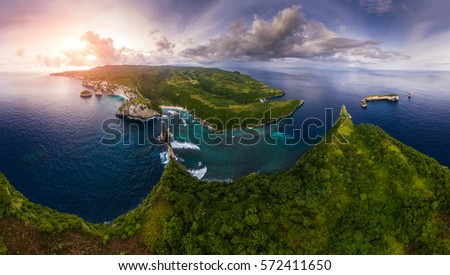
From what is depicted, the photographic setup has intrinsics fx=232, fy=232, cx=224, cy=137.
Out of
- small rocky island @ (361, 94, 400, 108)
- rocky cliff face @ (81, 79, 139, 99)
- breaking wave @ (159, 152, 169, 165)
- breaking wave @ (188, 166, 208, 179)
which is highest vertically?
rocky cliff face @ (81, 79, 139, 99)

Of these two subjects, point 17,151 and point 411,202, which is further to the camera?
point 17,151

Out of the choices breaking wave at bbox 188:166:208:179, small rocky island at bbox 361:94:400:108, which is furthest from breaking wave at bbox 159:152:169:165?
small rocky island at bbox 361:94:400:108

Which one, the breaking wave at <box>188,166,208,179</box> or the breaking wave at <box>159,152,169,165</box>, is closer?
the breaking wave at <box>188,166,208,179</box>

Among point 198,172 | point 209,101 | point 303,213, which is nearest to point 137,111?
point 209,101

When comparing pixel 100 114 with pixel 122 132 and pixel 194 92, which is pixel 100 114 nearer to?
pixel 122 132

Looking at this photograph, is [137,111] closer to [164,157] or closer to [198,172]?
[164,157]

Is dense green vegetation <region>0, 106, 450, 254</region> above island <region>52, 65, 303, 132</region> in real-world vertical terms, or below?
below

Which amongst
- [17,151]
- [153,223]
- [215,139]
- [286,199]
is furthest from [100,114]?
[286,199]

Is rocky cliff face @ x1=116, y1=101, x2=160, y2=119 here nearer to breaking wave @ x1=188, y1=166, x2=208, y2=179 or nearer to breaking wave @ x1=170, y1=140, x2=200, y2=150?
breaking wave @ x1=170, y1=140, x2=200, y2=150
